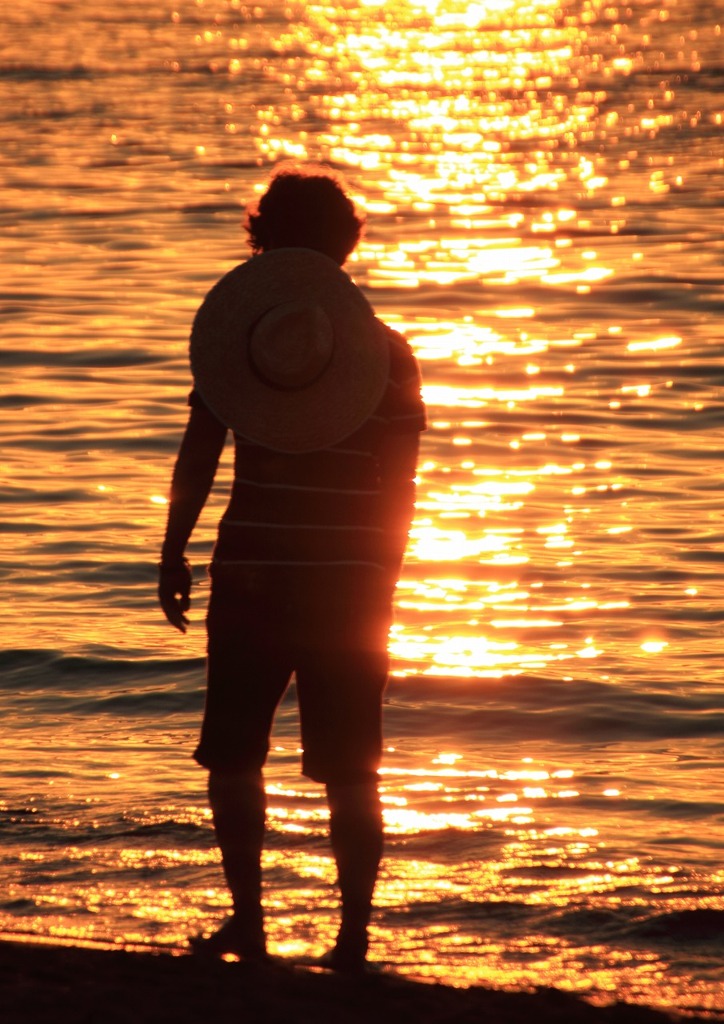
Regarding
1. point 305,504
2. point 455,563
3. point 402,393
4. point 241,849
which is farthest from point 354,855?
point 455,563

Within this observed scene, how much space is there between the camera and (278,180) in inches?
194

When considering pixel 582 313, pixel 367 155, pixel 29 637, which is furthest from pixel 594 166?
pixel 29 637

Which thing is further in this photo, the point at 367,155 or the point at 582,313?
the point at 367,155

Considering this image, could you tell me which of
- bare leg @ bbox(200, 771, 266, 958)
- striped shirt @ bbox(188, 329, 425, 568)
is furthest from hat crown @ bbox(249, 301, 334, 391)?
bare leg @ bbox(200, 771, 266, 958)

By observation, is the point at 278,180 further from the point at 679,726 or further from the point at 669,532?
the point at 669,532

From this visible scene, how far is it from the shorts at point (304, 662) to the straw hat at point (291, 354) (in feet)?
1.17

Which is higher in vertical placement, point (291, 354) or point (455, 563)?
point (291, 354)

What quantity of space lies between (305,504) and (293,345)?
0.39 metres

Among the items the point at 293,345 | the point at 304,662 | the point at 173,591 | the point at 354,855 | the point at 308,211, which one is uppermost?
the point at 308,211

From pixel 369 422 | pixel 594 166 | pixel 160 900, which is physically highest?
pixel 594 166

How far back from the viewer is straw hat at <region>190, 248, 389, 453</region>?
481 centimetres

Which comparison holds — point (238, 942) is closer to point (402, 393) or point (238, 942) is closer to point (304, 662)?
point (304, 662)

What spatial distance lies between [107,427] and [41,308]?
4958 mm

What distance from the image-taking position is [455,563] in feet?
36.1
